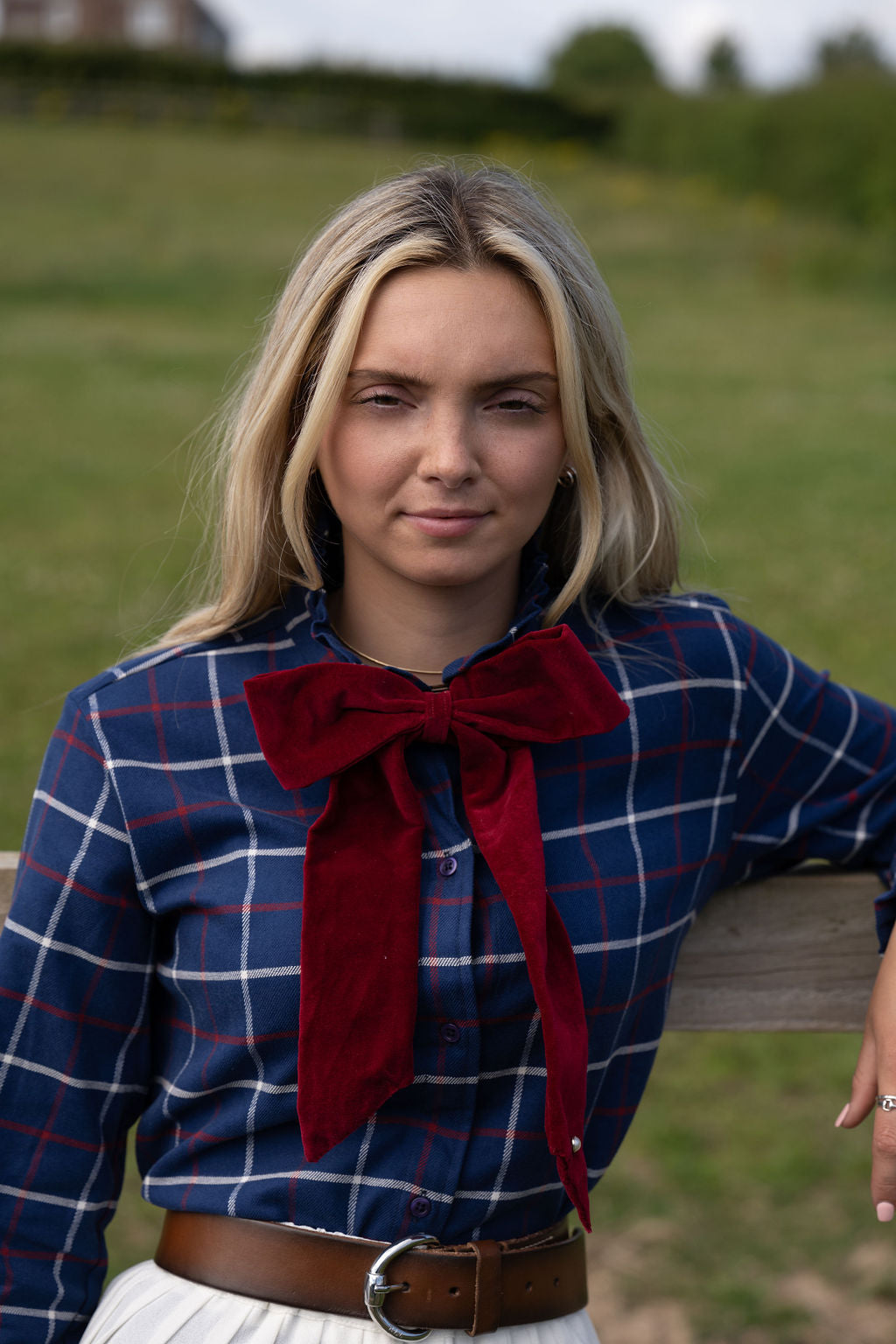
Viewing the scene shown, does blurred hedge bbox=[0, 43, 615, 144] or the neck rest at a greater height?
the neck

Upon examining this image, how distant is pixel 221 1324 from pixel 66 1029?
1.29ft

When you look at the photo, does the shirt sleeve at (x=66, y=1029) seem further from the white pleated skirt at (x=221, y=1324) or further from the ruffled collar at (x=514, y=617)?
the ruffled collar at (x=514, y=617)

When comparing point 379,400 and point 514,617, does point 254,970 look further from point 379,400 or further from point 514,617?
point 379,400

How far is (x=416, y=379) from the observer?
176 centimetres

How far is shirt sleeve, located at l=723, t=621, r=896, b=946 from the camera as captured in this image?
2.01 meters

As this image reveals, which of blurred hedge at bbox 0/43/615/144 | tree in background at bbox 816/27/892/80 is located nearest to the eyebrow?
blurred hedge at bbox 0/43/615/144

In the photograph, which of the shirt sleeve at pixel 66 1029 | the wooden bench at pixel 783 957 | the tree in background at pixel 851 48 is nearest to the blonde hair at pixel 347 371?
the shirt sleeve at pixel 66 1029

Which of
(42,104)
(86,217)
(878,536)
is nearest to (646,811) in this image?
(878,536)

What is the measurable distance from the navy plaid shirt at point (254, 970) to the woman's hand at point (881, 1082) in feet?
0.87

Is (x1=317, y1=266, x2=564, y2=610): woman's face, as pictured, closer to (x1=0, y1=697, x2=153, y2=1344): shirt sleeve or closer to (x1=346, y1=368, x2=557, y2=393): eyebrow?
(x1=346, y1=368, x2=557, y2=393): eyebrow

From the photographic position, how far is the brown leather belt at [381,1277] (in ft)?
5.82

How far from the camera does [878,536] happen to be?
947 centimetres

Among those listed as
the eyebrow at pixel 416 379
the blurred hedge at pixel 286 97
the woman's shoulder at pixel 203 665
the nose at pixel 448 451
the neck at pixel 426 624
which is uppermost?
the eyebrow at pixel 416 379

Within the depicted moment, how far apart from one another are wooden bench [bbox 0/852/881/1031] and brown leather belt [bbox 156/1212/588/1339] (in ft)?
1.60
